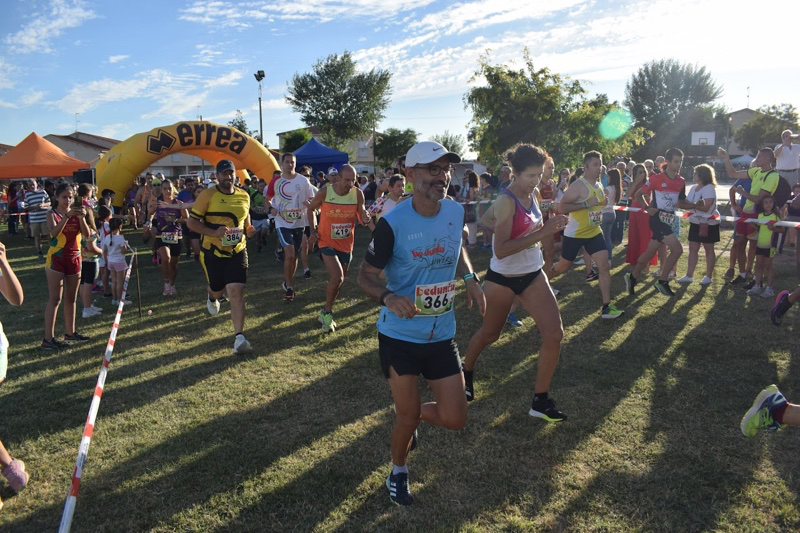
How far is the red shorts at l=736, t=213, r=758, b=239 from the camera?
29.7ft

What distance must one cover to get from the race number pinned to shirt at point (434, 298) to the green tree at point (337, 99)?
2057 inches

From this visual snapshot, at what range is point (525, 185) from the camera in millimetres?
4180

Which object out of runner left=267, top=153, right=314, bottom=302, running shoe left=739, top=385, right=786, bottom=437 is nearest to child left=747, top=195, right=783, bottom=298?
running shoe left=739, top=385, right=786, bottom=437

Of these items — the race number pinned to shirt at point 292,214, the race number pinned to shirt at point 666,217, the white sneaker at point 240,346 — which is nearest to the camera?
the white sneaker at point 240,346

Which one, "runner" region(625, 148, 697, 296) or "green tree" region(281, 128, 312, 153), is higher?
"green tree" region(281, 128, 312, 153)

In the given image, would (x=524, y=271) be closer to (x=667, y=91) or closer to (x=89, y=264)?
(x=89, y=264)

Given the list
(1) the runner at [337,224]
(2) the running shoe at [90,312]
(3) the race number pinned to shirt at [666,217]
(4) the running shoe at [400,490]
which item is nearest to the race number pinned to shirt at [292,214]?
(1) the runner at [337,224]

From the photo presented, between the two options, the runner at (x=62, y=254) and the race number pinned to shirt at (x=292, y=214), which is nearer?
the runner at (x=62, y=254)

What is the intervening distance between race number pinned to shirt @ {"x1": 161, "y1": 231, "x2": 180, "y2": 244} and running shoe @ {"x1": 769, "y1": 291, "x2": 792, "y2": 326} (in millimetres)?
9480

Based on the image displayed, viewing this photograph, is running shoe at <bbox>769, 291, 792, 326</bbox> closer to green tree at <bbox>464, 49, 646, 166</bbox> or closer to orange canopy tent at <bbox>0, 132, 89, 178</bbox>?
green tree at <bbox>464, 49, 646, 166</bbox>

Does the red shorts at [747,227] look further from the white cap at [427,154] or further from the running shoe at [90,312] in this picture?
the running shoe at [90,312]

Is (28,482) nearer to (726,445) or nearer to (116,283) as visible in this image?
(726,445)

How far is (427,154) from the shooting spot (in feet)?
9.92

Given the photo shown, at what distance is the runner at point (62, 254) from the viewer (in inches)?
252
